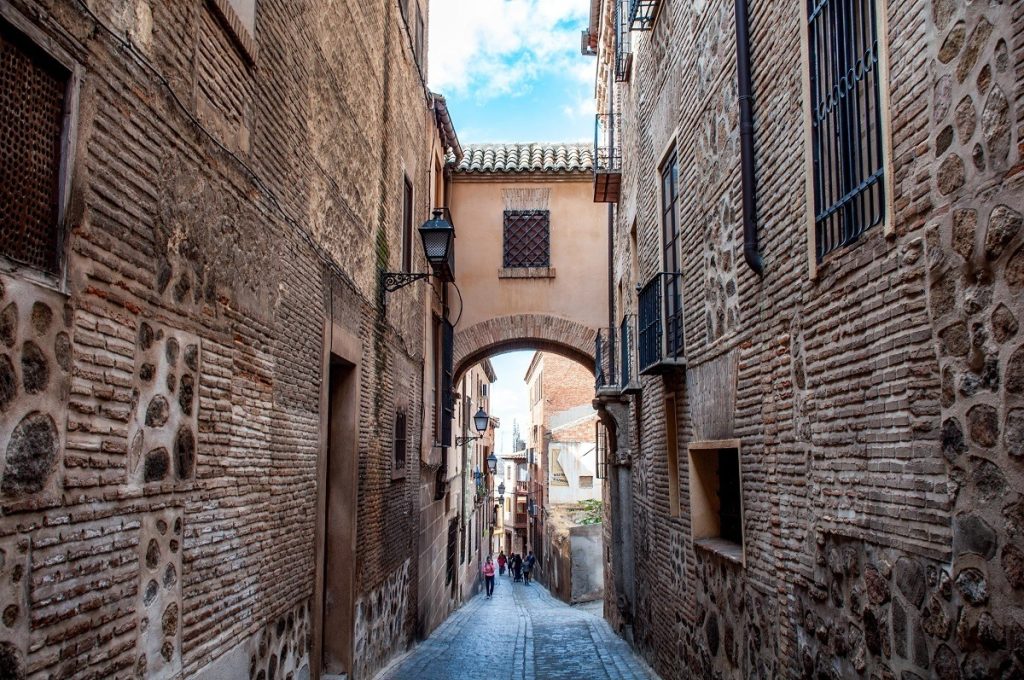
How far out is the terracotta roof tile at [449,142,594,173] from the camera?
53.6 ft

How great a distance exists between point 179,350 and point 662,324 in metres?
5.56

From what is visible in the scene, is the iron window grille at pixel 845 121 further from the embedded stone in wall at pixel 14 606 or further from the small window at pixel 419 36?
the small window at pixel 419 36

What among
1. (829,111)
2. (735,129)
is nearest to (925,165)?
(829,111)

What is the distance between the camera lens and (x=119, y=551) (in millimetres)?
3463

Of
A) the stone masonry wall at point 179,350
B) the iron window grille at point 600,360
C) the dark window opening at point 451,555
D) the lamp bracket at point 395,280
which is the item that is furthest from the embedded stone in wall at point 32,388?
the dark window opening at point 451,555

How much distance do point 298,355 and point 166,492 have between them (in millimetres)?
2429

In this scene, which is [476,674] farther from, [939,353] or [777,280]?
[939,353]

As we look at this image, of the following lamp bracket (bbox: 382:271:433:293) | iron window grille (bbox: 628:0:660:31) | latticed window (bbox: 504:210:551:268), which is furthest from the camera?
latticed window (bbox: 504:210:551:268)

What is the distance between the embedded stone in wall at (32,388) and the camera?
267 centimetres

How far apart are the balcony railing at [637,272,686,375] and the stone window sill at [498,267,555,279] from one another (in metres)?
6.25

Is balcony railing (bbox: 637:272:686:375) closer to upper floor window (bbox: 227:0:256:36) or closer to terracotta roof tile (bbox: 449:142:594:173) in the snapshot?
upper floor window (bbox: 227:0:256:36)

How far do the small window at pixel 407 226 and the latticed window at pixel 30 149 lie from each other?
8.31 m

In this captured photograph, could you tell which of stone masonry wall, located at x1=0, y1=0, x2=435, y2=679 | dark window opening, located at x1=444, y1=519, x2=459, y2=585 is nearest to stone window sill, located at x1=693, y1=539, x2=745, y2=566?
stone masonry wall, located at x1=0, y1=0, x2=435, y2=679

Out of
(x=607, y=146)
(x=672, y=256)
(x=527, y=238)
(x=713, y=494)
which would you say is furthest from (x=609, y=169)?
(x=713, y=494)
